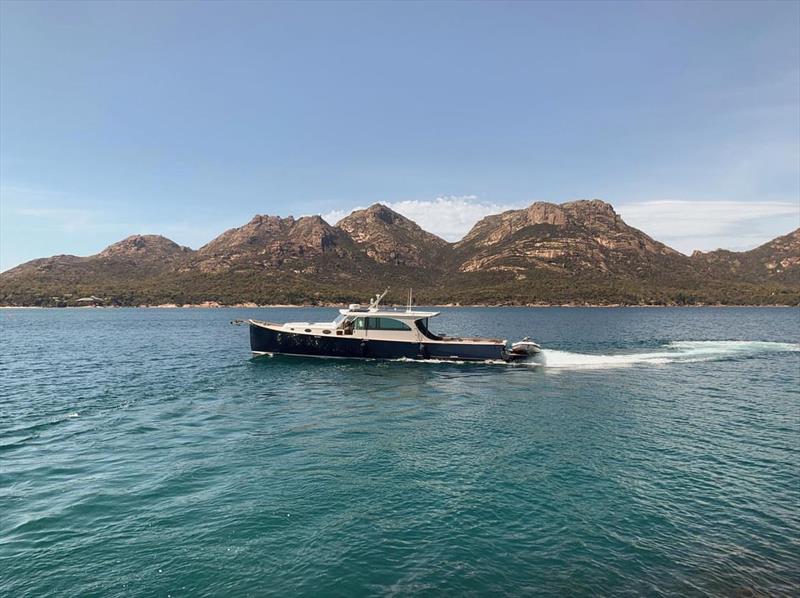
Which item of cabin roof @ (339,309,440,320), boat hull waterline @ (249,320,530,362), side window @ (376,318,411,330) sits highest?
cabin roof @ (339,309,440,320)

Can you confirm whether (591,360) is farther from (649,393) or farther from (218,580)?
(218,580)

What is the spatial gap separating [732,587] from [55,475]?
19830 millimetres

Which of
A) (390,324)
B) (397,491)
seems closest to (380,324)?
(390,324)

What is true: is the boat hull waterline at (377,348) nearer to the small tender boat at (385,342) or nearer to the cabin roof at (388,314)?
the small tender boat at (385,342)

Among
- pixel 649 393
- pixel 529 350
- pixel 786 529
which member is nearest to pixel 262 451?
pixel 786 529

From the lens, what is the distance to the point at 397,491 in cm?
1441

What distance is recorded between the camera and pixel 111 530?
459 inches

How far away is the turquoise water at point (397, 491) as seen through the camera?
1006 centimetres

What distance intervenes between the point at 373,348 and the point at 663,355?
3152cm

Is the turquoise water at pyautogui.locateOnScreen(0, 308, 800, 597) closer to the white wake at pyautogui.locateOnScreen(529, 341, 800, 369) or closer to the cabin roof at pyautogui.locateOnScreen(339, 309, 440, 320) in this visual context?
the white wake at pyautogui.locateOnScreen(529, 341, 800, 369)

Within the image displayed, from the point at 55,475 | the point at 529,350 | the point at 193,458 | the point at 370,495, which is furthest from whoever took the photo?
the point at 529,350

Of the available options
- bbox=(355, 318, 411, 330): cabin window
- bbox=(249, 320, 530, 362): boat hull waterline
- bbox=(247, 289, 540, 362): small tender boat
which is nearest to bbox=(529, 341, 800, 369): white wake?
bbox=(247, 289, 540, 362): small tender boat

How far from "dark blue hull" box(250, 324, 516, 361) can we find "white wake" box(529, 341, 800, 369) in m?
5.29

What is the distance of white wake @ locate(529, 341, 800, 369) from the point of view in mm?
44000
